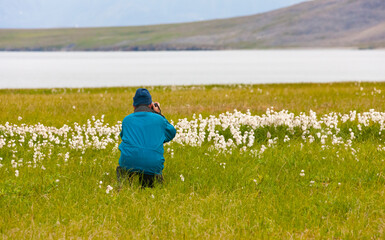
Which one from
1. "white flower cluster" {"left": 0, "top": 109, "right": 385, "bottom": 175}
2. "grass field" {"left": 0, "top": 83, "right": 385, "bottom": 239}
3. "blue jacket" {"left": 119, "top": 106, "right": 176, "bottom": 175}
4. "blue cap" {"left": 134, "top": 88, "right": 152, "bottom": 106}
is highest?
"blue cap" {"left": 134, "top": 88, "right": 152, "bottom": 106}

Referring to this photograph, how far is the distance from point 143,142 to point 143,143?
18 millimetres

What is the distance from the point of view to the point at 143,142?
27.0ft

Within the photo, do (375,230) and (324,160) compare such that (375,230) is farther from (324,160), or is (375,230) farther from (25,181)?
(25,181)

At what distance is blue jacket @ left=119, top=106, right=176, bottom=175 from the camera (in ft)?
26.9

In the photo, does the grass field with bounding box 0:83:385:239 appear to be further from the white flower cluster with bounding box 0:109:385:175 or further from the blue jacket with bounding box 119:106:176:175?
the blue jacket with bounding box 119:106:176:175

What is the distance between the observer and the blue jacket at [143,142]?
819cm

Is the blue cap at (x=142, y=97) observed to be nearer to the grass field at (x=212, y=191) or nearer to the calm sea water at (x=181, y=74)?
the grass field at (x=212, y=191)

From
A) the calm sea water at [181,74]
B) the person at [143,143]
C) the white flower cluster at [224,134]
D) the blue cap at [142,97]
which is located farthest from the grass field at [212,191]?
the calm sea water at [181,74]

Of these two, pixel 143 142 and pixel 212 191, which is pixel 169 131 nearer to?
pixel 143 142

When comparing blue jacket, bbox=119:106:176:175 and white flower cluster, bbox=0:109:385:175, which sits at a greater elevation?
blue jacket, bbox=119:106:176:175

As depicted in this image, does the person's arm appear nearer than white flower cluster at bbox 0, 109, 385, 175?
Yes

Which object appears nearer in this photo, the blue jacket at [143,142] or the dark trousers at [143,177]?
the blue jacket at [143,142]

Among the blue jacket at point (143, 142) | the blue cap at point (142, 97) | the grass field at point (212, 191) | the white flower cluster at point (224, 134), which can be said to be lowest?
the grass field at point (212, 191)

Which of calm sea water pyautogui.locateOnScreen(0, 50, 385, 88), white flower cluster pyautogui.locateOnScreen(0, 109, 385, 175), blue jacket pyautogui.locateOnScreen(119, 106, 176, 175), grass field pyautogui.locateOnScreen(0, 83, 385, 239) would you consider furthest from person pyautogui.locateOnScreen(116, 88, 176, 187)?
calm sea water pyautogui.locateOnScreen(0, 50, 385, 88)
